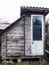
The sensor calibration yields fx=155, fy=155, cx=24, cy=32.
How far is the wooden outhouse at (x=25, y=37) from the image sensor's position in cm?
908

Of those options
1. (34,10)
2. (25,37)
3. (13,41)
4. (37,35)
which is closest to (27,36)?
(25,37)

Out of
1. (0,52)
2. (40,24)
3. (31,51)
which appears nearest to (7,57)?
(0,52)

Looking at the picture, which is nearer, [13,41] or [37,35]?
[13,41]

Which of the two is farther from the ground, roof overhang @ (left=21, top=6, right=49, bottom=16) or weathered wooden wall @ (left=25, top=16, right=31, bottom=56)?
roof overhang @ (left=21, top=6, right=49, bottom=16)

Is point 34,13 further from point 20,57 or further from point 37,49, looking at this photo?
point 20,57

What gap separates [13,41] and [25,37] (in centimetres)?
75

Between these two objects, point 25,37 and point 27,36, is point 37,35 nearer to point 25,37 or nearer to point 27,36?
point 27,36

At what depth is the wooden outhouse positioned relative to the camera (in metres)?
9.08

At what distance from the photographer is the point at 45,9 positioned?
9180 mm

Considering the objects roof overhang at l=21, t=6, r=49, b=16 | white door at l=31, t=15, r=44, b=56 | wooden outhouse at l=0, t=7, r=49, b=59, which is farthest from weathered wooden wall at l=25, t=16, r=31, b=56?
roof overhang at l=21, t=6, r=49, b=16

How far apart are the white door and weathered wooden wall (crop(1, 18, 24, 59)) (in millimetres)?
653

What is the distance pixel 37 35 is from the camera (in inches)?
366

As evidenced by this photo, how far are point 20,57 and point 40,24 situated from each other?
7.58 feet

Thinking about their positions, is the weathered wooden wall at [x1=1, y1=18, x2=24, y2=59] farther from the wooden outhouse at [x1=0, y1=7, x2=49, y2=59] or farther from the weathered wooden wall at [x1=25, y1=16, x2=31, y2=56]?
the weathered wooden wall at [x1=25, y1=16, x2=31, y2=56]
